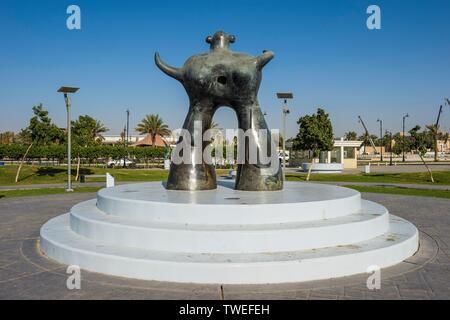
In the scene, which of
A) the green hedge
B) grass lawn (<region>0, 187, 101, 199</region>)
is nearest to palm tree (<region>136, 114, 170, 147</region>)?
the green hedge

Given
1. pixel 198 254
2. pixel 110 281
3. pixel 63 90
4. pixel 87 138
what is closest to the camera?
pixel 110 281

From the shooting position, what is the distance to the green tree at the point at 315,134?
47438mm

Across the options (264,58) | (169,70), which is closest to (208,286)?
(264,58)

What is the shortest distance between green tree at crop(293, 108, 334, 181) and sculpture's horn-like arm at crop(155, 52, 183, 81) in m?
37.4

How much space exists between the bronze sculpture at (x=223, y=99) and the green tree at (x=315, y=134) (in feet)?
123

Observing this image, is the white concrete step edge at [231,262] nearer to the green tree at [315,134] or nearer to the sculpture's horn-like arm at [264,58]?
the sculpture's horn-like arm at [264,58]

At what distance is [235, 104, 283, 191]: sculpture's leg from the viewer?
31.7 ft

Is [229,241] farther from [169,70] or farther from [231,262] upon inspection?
[169,70]

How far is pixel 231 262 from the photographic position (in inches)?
219
